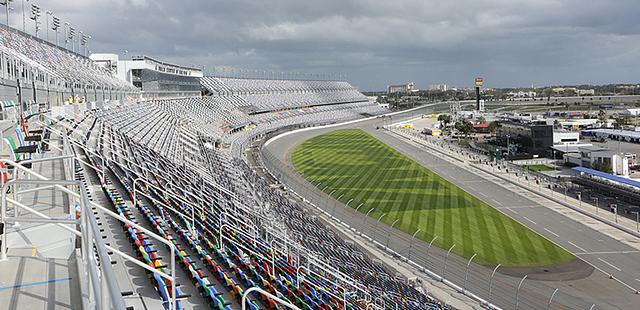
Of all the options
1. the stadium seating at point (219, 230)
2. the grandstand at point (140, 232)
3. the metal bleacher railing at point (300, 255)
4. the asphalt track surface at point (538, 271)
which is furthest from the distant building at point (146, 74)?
the metal bleacher railing at point (300, 255)

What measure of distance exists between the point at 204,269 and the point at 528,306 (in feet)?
47.0

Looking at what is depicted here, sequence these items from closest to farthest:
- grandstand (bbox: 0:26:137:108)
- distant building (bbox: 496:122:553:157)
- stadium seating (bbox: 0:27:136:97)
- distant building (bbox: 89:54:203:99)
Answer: grandstand (bbox: 0:26:137:108)
stadium seating (bbox: 0:27:136:97)
distant building (bbox: 496:122:553:157)
distant building (bbox: 89:54:203:99)

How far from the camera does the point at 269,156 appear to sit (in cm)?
5844

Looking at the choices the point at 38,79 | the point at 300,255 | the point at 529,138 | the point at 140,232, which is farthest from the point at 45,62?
the point at 529,138

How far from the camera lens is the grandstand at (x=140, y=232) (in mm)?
4980

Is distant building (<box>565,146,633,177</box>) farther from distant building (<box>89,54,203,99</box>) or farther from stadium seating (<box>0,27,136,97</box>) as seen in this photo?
distant building (<box>89,54,203,99</box>)

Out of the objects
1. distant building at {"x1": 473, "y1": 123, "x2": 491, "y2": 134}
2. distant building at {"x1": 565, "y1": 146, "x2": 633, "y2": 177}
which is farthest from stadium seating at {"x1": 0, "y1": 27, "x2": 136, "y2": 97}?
distant building at {"x1": 473, "y1": 123, "x2": 491, "y2": 134}

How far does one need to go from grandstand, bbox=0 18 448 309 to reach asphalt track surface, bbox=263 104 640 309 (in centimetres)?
283

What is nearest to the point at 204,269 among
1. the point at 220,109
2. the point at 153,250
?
the point at 153,250

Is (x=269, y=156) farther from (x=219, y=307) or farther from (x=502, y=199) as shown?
(x=219, y=307)

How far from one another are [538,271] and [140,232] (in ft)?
63.1

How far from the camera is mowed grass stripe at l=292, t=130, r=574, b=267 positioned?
1015 inches

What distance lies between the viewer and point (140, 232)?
398 inches

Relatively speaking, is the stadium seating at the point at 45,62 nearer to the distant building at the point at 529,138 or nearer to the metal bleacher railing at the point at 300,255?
the metal bleacher railing at the point at 300,255
